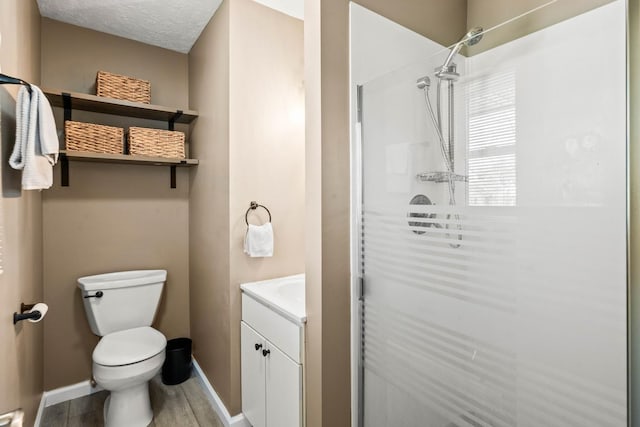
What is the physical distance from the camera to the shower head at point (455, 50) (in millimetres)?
1041

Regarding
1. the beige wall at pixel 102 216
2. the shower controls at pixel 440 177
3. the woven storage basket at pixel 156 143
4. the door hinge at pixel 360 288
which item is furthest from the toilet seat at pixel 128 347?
the shower controls at pixel 440 177

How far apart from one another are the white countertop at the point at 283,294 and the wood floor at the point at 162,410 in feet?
2.97

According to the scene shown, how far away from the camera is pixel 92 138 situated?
7.23 ft

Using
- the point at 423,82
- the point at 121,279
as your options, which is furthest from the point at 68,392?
→ the point at 423,82

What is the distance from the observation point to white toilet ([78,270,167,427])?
1873 mm

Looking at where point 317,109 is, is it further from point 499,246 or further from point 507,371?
point 507,371

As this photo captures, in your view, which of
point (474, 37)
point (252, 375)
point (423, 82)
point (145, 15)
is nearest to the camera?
point (474, 37)

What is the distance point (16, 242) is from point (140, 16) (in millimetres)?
1627

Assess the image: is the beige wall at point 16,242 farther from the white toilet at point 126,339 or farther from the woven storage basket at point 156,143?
the woven storage basket at point 156,143

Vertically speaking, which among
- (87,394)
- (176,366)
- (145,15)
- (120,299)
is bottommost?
(87,394)

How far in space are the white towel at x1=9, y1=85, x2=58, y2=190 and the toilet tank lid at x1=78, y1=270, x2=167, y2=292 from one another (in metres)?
1.04

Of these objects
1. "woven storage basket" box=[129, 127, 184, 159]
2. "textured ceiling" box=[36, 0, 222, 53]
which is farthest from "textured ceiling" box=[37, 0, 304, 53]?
"woven storage basket" box=[129, 127, 184, 159]

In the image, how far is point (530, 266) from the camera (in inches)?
33.7

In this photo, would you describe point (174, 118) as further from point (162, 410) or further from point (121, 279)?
point (162, 410)
